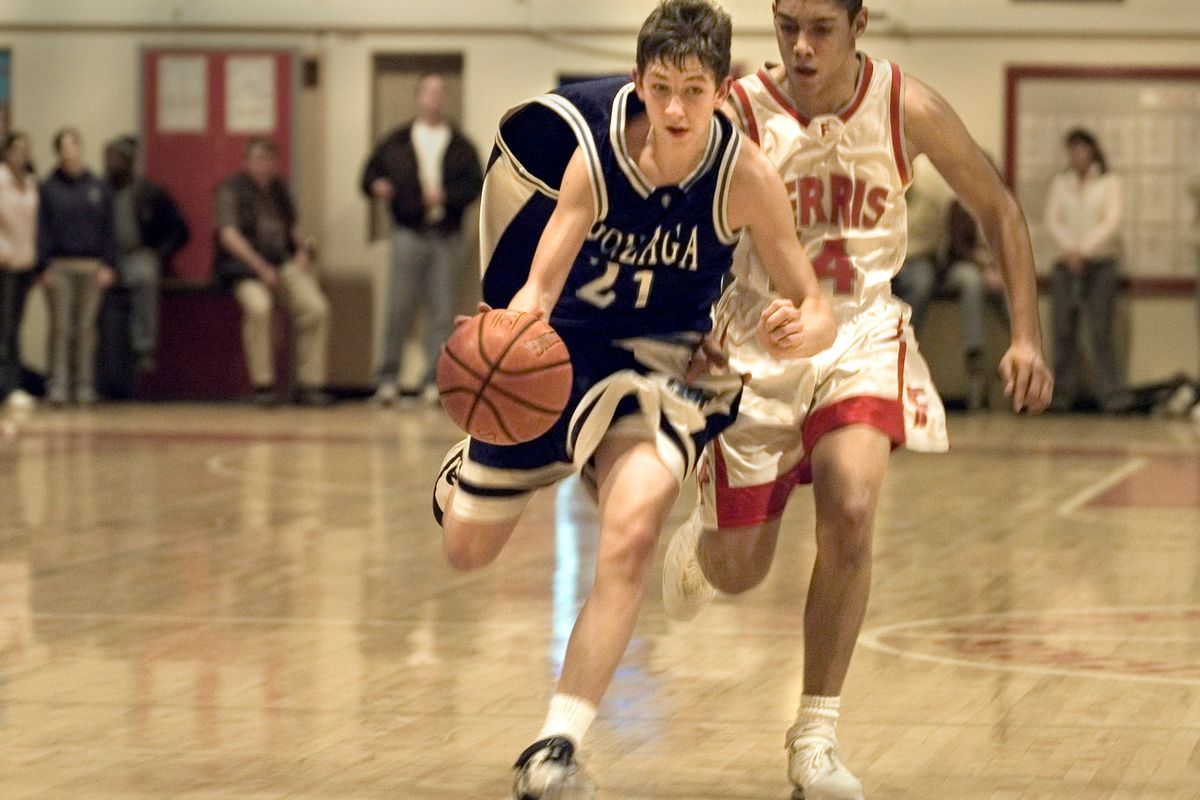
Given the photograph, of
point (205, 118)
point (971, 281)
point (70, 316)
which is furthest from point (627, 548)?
point (205, 118)

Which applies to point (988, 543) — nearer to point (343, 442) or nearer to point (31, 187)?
point (343, 442)

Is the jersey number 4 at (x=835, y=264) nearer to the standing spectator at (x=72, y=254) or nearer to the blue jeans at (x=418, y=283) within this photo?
the blue jeans at (x=418, y=283)

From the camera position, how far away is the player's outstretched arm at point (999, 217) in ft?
13.8

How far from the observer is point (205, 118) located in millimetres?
15438

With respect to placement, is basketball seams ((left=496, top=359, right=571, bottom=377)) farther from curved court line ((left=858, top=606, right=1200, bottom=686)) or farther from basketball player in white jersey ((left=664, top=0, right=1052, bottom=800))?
curved court line ((left=858, top=606, right=1200, bottom=686))

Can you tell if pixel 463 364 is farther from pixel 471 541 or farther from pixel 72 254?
pixel 72 254

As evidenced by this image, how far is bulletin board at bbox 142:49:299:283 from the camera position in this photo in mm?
15383

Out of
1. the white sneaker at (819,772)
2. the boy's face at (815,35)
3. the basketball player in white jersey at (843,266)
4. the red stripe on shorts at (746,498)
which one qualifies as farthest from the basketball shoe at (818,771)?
the boy's face at (815,35)

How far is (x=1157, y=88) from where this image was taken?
49.0 ft

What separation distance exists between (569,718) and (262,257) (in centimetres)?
1126

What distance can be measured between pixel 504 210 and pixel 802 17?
716mm

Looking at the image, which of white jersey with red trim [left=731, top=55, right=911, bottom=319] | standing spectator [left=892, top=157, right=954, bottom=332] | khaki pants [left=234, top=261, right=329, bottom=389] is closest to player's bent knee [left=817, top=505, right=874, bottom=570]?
white jersey with red trim [left=731, top=55, right=911, bottom=319]

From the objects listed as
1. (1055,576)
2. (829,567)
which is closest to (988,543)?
(1055,576)

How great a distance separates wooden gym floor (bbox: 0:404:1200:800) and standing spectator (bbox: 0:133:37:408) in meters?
4.92
